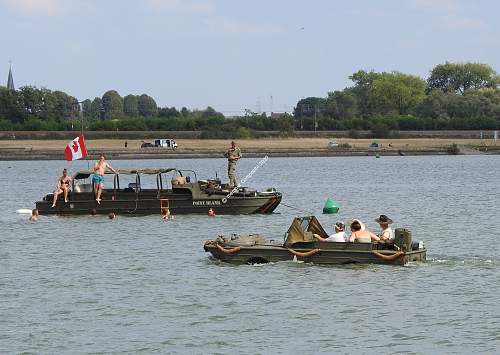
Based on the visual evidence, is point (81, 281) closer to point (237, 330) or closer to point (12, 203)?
point (237, 330)

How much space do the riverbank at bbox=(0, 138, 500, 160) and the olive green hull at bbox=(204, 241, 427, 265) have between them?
11382 centimetres

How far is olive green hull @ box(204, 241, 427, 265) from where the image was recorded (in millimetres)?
30688

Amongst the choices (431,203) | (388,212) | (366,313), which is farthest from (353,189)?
(366,313)

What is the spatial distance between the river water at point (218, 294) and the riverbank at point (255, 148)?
104m

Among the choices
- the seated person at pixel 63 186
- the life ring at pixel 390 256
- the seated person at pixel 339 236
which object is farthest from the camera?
the seated person at pixel 63 186

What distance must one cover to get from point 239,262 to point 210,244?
1190 mm

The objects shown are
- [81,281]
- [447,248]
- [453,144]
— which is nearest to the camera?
[81,281]

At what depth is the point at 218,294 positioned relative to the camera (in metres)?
29.0

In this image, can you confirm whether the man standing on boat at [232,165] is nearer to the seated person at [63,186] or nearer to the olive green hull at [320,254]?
the seated person at [63,186]

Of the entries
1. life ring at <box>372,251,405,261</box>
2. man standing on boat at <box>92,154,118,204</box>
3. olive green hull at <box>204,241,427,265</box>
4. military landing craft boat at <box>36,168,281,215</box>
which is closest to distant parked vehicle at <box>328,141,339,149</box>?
military landing craft boat at <box>36,168,281,215</box>

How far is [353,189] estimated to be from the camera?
255ft

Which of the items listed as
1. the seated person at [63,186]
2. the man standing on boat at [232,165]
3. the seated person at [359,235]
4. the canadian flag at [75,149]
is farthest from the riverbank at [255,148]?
the seated person at [359,235]

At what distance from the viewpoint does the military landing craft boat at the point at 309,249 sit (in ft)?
101

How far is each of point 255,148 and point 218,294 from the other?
431 feet
